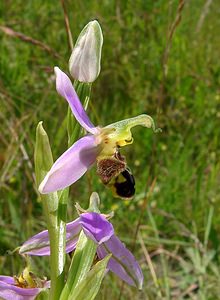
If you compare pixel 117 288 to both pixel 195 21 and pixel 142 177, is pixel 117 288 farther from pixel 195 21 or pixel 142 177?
pixel 195 21

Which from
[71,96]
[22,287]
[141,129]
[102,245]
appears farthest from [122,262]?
[141,129]

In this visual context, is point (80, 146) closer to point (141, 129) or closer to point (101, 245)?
point (101, 245)

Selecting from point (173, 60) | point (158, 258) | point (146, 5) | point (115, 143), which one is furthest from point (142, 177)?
point (115, 143)

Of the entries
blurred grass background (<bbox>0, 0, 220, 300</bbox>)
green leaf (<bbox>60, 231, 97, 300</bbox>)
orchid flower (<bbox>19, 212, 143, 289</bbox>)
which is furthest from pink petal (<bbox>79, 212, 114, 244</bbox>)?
blurred grass background (<bbox>0, 0, 220, 300</bbox>)

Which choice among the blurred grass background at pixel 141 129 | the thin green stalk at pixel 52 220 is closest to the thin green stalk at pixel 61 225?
the thin green stalk at pixel 52 220

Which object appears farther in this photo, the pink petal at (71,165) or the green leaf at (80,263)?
the green leaf at (80,263)

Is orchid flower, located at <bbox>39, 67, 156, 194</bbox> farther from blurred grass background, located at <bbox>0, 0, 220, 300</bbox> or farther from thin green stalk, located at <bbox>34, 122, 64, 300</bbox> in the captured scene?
blurred grass background, located at <bbox>0, 0, 220, 300</bbox>

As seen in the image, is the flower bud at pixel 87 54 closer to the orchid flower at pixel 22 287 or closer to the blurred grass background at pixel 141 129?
the orchid flower at pixel 22 287
